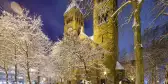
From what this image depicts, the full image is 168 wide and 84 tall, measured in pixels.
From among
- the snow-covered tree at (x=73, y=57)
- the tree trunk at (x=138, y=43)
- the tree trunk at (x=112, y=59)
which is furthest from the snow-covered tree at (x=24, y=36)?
the tree trunk at (x=112, y=59)

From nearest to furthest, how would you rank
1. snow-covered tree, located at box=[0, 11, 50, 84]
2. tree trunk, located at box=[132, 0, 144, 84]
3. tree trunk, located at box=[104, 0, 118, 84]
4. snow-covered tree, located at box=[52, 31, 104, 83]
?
tree trunk, located at box=[132, 0, 144, 84] → snow-covered tree, located at box=[0, 11, 50, 84] → snow-covered tree, located at box=[52, 31, 104, 83] → tree trunk, located at box=[104, 0, 118, 84]

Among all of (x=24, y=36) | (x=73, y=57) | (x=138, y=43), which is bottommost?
(x=138, y=43)

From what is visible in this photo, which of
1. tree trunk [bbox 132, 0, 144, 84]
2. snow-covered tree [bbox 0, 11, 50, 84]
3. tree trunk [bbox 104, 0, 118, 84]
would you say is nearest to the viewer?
tree trunk [bbox 132, 0, 144, 84]

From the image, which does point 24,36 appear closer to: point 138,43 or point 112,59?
point 138,43

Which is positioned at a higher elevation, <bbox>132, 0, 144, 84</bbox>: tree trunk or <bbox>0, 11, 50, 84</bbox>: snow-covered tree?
<bbox>0, 11, 50, 84</bbox>: snow-covered tree

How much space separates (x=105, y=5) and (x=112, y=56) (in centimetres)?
3709

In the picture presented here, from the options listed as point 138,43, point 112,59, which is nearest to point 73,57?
point 112,59

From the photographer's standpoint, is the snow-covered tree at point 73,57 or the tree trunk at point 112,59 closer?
the snow-covered tree at point 73,57

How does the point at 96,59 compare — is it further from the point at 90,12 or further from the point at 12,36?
the point at 90,12

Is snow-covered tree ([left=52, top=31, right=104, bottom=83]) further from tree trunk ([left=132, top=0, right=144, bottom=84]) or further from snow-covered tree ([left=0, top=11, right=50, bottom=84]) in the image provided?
tree trunk ([left=132, top=0, right=144, bottom=84])

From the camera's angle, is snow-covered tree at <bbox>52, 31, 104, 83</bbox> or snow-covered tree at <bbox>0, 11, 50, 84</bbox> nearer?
snow-covered tree at <bbox>0, 11, 50, 84</bbox>

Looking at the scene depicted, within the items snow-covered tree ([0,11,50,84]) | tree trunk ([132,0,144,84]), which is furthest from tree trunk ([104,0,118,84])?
tree trunk ([132,0,144,84])

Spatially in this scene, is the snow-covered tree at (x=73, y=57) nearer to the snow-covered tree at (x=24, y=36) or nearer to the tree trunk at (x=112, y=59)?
the tree trunk at (x=112, y=59)

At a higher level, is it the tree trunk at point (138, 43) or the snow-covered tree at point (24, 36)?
the snow-covered tree at point (24, 36)
